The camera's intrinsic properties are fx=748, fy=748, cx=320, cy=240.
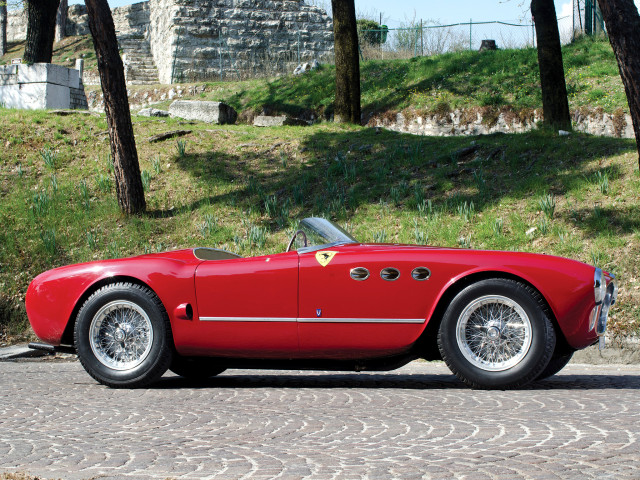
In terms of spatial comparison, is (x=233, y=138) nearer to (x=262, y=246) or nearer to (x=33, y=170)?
(x=33, y=170)

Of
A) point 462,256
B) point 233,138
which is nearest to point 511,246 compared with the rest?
point 462,256

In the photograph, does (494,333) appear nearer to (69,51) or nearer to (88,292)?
(88,292)

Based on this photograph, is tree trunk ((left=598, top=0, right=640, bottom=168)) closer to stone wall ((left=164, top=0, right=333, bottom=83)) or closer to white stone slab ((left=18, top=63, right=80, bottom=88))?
white stone slab ((left=18, top=63, right=80, bottom=88))

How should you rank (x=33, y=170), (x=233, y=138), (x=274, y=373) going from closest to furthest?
(x=274, y=373) < (x=33, y=170) < (x=233, y=138)

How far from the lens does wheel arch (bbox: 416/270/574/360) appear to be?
5.12m

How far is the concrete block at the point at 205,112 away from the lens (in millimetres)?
19594

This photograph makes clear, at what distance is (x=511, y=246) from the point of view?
1077 cm

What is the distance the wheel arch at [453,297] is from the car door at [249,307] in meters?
0.94

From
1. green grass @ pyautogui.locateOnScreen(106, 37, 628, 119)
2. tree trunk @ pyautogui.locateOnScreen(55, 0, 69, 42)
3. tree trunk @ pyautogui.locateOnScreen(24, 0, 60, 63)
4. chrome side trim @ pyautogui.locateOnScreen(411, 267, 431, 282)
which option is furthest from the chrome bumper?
tree trunk @ pyautogui.locateOnScreen(55, 0, 69, 42)

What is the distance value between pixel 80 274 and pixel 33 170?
1063 cm

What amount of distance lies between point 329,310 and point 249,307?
23.7 inches

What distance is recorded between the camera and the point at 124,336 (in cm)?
572

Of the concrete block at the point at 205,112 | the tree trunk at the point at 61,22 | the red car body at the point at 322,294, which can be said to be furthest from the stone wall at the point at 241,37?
the red car body at the point at 322,294

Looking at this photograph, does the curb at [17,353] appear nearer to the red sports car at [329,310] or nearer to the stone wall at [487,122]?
the red sports car at [329,310]
